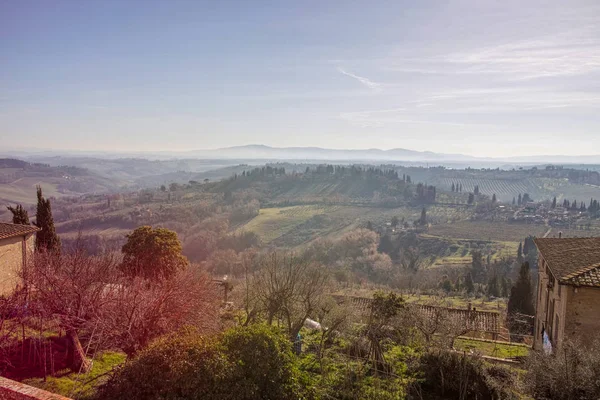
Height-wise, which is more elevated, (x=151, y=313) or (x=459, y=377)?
(x=151, y=313)

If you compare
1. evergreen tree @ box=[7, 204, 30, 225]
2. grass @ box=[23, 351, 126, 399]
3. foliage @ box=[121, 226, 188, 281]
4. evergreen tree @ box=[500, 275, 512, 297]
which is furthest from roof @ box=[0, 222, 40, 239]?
evergreen tree @ box=[500, 275, 512, 297]

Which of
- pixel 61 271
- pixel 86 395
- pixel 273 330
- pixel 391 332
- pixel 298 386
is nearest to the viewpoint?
pixel 298 386

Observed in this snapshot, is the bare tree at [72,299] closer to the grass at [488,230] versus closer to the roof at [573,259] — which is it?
the roof at [573,259]

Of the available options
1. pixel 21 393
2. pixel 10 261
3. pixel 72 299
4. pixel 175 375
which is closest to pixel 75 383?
pixel 72 299

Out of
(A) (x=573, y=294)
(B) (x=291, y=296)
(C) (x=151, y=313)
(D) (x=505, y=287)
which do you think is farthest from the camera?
(D) (x=505, y=287)

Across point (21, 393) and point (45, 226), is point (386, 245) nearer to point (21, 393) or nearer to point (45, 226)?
point (45, 226)

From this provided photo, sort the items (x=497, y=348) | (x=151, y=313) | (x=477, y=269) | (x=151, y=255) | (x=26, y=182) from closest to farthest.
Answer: (x=151, y=313), (x=151, y=255), (x=497, y=348), (x=477, y=269), (x=26, y=182)

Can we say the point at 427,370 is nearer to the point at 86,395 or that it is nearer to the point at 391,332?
the point at 391,332

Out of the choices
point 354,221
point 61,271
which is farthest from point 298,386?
point 354,221
